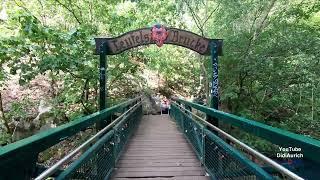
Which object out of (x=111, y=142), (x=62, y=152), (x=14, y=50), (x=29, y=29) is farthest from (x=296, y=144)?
(x=62, y=152)

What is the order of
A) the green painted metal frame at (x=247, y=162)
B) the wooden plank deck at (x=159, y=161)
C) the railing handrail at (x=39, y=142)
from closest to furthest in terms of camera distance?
the railing handrail at (x=39, y=142) → the green painted metal frame at (x=247, y=162) → the wooden plank deck at (x=159, y=161)

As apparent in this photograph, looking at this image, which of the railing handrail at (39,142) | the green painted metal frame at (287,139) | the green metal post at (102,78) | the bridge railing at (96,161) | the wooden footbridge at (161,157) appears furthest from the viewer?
the green metal post at (102,78)

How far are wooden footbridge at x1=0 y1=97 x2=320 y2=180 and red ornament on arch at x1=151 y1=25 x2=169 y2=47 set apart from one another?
8.25 ft

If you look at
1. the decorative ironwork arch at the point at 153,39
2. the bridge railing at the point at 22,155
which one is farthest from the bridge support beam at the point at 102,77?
the bridge railing at the point at 22,155

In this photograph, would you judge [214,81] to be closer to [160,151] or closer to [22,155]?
[160,151]

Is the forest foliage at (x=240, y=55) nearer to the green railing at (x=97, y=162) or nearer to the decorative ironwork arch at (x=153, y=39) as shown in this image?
the decorative ironwork arch at (x=153, y=39)

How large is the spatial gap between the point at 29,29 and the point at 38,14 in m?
9.74

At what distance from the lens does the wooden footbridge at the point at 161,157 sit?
2.32 meters

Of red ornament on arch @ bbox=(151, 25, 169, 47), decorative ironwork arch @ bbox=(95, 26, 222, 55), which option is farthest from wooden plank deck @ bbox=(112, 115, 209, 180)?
red ornament on arch @ bbox=(151, 25, 169, 47)

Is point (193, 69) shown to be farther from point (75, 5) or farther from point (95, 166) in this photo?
point (95, 166)

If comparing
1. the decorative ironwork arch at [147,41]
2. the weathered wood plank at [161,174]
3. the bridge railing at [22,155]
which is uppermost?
the decorative ironwork arch at [147,41]

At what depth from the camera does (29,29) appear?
7387 mm

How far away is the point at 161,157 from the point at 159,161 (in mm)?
420

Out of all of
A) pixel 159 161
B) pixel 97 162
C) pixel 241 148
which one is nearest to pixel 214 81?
pixel 159 161
